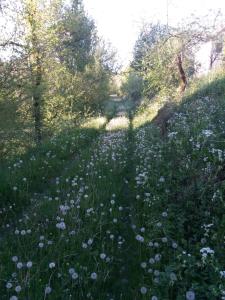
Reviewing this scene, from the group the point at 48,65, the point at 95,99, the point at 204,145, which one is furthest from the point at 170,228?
the point at 95,99

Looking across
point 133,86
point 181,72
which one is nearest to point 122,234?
point 181,72

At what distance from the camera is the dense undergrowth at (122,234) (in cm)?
326

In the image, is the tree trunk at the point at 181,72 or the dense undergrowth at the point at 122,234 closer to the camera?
Result: the dense undergrowth at the point at 122,234

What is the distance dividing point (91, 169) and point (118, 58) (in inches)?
1752

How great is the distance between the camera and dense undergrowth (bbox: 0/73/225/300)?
10.7 feet

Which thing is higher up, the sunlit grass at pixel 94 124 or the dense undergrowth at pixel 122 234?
the dense undergrowth at pixel 122 234

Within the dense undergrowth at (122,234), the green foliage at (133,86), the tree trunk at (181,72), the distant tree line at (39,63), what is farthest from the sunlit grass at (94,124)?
the green foliage at (133,86)

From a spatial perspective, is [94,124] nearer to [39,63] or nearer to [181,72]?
[39,63]

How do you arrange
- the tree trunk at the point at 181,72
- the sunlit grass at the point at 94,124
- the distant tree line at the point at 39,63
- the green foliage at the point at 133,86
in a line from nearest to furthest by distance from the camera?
the distant tree line at the point at 39,63 < the sunlit grass at the point at 94,124 < the tree trunk at the point at 181,72 < the green foliage at the point at 133,86

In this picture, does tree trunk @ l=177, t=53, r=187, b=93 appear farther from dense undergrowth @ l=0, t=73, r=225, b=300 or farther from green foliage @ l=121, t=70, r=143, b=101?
green foliage @ l=121, t=70, r=143, b=101

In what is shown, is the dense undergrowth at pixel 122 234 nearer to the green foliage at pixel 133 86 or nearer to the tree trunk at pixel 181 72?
the tree trunk at pixel 181 72

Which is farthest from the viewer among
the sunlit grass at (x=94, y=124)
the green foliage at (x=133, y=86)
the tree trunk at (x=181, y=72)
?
the green foliage at (x=133, y=86)

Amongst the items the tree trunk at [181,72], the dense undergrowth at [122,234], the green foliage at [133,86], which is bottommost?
the green foliage at [133,86]

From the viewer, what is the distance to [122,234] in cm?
467
